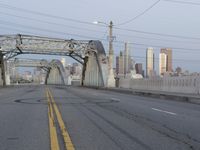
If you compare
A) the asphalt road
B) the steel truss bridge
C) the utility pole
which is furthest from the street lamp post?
the asphalt road

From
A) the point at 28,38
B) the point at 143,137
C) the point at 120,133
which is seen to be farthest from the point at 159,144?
the point at 28,38

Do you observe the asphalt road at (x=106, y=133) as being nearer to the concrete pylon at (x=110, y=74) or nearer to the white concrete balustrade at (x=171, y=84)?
the white concrete balustrade at (x=171, y=84)

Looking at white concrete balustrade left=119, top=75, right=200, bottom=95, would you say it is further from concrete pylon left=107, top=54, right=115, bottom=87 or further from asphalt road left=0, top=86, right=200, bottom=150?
asphalt road left=0, top=86, right=200, bottom=150

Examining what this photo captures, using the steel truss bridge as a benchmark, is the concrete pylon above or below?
below

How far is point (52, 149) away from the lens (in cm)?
903

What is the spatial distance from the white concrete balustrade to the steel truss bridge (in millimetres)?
17370

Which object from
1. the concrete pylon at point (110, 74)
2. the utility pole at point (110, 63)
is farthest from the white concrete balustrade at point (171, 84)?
the utility pole at point (110, 63)

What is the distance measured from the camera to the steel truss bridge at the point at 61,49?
79.3 meters

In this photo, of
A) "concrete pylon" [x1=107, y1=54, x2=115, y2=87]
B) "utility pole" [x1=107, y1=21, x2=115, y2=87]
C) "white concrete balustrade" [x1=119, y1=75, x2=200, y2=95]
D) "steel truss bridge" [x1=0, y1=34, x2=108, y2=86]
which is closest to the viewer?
"white concrete balustrade" [x1=119, y1=75, x2=200, y2=95]

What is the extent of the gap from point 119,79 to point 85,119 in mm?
52929

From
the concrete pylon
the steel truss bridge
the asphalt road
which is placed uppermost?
the steel truss bridge

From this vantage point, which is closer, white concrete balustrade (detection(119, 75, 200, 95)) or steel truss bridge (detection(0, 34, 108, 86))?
white concrete balustrade (detection(119, 75, 200, 95))

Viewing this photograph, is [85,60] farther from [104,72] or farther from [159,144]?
[159,144]

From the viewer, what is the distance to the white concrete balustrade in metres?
39.4
